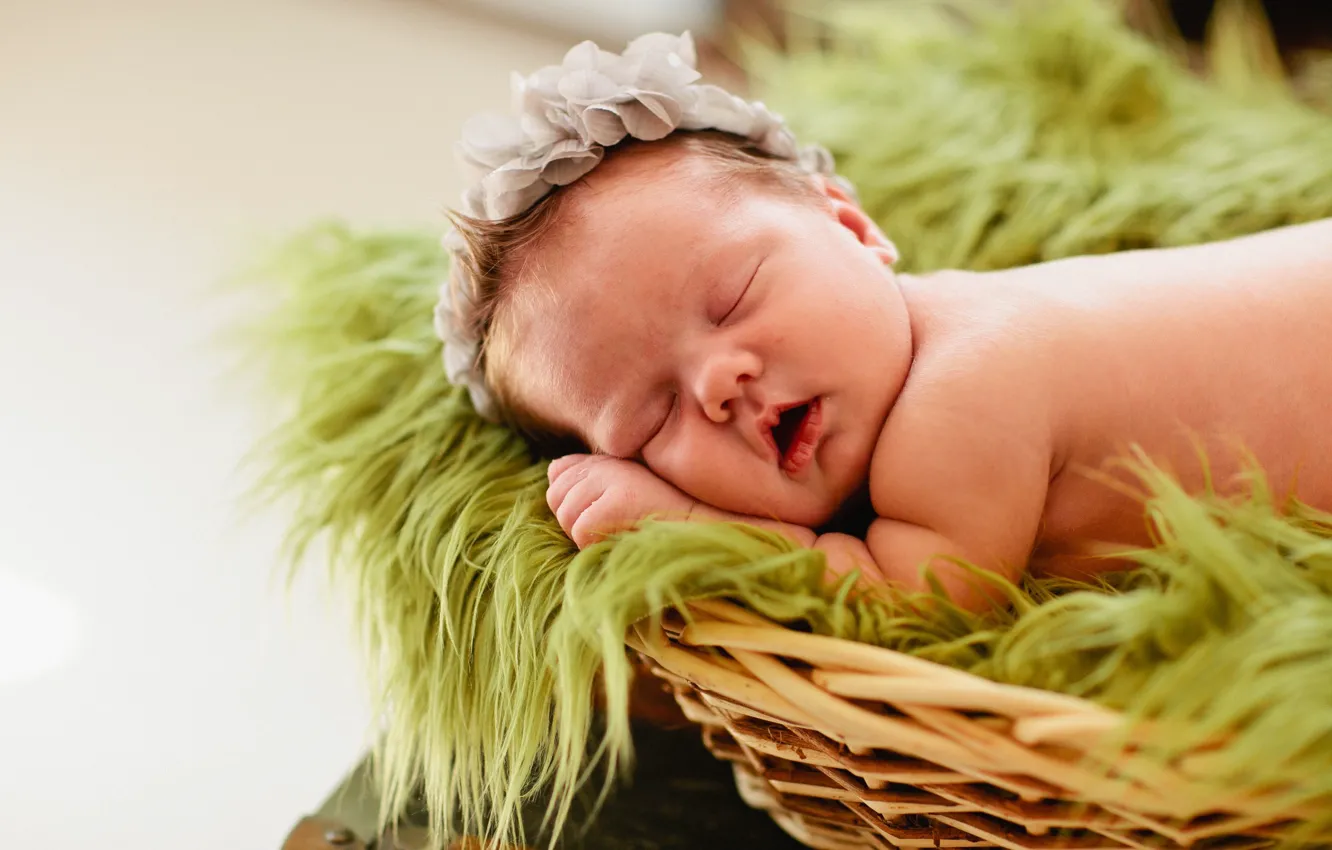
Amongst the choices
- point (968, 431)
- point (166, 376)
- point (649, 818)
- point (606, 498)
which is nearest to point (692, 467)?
point (606, 498)

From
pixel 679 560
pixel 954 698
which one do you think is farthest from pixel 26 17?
pixel 954 698

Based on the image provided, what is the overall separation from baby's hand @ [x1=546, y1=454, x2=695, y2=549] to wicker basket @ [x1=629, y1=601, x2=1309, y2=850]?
0.10 metres

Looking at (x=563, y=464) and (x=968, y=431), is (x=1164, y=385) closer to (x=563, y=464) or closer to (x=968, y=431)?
(x=968, y=431)

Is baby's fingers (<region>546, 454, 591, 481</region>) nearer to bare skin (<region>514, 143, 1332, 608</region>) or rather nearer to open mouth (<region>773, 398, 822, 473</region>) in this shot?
bare skin (<region>514, 143, 1332, 608</region>)

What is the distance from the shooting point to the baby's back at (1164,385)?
2.71ft

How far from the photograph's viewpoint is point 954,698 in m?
0.62

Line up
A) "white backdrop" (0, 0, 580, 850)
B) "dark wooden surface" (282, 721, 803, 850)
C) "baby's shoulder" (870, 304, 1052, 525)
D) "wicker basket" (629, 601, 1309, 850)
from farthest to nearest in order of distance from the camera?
"white backdrop" (0, 0, 580, 850) → "dark wooden surface" (282, 721, 803, 850) → "baby's shoulder" (870, 304, 1052, 525) → "wicker basket" (629, 601, 1309, 850)

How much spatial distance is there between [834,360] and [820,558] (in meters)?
0.16

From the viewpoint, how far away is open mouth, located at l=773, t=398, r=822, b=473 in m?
0.83

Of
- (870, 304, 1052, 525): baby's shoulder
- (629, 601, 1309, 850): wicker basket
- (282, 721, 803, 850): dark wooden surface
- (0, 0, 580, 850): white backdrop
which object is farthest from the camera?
(0, 0, 580, 850): white backdrop

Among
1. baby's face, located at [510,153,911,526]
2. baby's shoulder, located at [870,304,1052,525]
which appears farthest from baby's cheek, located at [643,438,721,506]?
baby's shoulder, located at [870,304,1052,525]

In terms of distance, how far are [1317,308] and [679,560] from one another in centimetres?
54

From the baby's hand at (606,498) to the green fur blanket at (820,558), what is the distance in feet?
0.09

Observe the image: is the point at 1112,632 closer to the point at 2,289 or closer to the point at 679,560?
the point at 679,560
